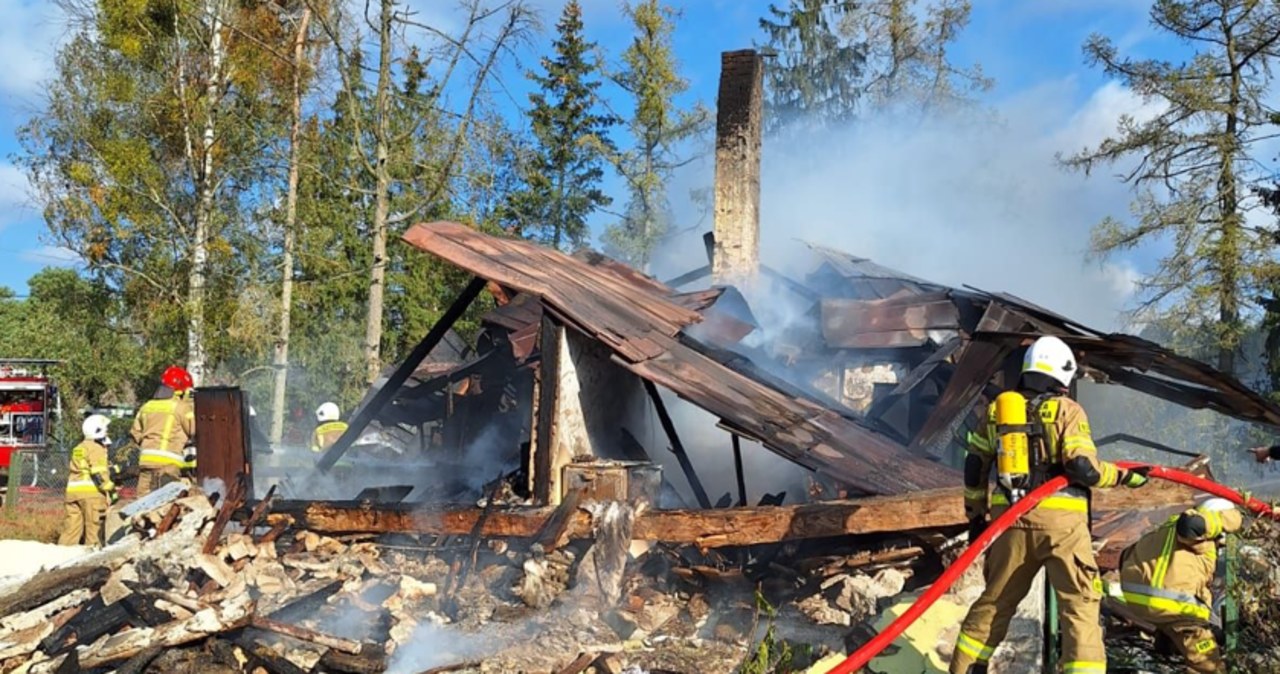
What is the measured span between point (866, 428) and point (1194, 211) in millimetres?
14230

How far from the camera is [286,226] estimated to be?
63.7 ft

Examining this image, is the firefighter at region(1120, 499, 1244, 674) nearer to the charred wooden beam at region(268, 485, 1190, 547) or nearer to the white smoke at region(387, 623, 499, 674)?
the charred wooden beam at region(268, 485, 1190, 547)

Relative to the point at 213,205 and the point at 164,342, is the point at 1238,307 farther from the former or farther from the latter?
the point at 164,342

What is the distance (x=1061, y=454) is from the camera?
181 inches

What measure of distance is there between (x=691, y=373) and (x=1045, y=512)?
262cm

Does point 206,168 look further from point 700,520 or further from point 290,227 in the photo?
point 700,520

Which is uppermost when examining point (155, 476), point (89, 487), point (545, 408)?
point (545, 408)

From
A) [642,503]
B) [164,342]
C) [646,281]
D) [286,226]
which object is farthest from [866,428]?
[164,342]

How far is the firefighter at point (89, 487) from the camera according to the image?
9.62 meters

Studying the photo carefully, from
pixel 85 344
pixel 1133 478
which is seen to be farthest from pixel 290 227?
pixel 1133 478

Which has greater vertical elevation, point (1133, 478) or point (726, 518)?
point (1133, 478)

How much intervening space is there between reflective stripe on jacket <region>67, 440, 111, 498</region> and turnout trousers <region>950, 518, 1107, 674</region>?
8.57 meters

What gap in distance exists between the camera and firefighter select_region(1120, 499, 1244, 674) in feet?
15.9

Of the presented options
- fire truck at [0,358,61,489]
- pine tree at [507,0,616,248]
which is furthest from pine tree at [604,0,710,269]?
fire truck at [0,358,61,489]
